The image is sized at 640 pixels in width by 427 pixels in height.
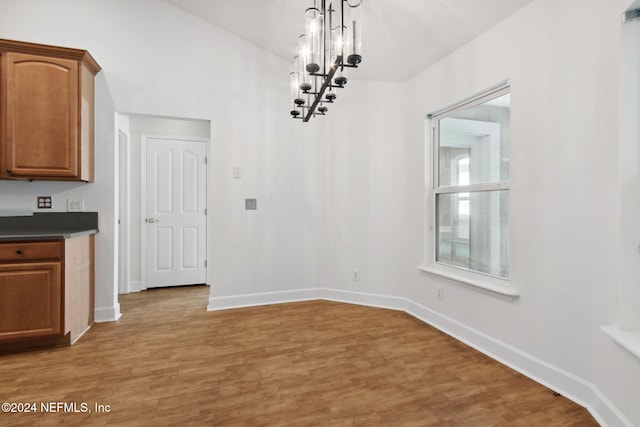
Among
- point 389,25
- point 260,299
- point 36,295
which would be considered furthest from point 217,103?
point 36,295

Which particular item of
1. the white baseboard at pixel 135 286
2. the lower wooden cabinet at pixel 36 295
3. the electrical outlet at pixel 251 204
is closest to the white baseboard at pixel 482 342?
the electrical outlet at pixel 251 204

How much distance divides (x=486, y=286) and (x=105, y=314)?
3528 mm

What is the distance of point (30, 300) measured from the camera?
7.75 ft

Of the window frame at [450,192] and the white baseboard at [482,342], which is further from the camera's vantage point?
the window frame at [450,192]

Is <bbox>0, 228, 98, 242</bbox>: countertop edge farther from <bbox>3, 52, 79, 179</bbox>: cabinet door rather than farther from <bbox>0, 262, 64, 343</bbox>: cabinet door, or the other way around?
<bbox>3, 52, 79, 179</bbox>: cabinet door

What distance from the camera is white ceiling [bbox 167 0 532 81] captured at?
2.31 meters

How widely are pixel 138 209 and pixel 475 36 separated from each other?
439cm

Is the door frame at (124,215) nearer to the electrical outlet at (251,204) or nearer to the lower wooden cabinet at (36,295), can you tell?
the lower wooden cabinet at (36,295)

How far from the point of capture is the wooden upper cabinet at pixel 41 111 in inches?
99.5

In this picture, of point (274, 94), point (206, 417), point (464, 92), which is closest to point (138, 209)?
point (274, 94)

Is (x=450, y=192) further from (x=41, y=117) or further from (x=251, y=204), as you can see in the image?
(x=41, y=117)

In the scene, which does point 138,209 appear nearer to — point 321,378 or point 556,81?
point 321,378

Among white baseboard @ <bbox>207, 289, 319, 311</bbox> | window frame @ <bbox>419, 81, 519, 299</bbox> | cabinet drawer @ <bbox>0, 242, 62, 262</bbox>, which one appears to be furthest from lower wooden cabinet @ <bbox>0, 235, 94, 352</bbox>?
window frame @ <bbox>419, 81, 519, 299</bbox>

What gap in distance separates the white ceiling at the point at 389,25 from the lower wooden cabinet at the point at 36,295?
2.62m
